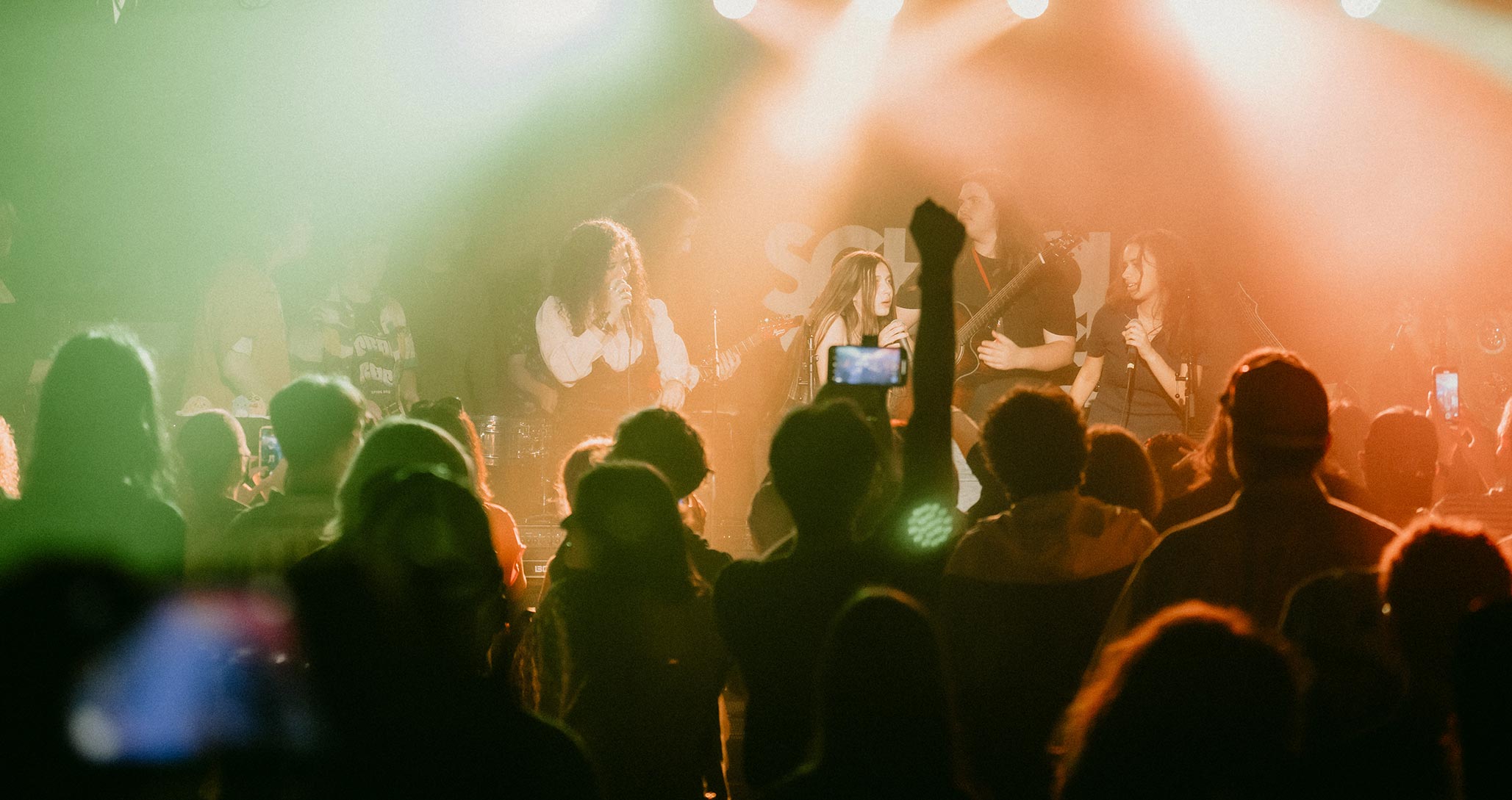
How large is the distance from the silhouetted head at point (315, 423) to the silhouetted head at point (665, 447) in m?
0.66

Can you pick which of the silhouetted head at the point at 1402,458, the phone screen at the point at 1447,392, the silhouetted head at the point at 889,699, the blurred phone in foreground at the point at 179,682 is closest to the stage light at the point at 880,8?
the phone screen at the point at 1447,392

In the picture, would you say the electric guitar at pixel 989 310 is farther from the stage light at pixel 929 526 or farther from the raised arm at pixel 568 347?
the stage light at pixel 929 526

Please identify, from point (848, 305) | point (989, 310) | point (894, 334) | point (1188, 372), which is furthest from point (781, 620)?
point (989, 310)

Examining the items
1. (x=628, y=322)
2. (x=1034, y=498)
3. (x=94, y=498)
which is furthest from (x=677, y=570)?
(x=628, y=322)

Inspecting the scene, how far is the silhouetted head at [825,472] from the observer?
2.16 m

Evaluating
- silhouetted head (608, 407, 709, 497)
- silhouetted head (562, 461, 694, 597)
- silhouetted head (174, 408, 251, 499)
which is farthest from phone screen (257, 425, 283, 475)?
silhouetted head (562, 461, 694, 597)

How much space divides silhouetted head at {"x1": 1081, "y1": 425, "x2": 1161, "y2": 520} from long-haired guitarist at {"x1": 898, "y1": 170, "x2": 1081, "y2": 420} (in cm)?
476

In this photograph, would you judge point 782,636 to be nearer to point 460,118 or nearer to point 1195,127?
point 460,118

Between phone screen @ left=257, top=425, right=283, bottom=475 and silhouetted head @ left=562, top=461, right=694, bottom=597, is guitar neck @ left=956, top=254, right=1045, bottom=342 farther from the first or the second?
silhouetted head @ left=562, top=461, right=694, bottom=597

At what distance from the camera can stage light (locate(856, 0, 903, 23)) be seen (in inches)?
281

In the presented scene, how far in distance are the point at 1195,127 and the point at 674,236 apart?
3761mm

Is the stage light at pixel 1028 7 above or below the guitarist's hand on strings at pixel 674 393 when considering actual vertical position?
above

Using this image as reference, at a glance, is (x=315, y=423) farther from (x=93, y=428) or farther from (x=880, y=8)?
(x=880, y=8)

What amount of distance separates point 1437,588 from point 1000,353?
6.07 metres
